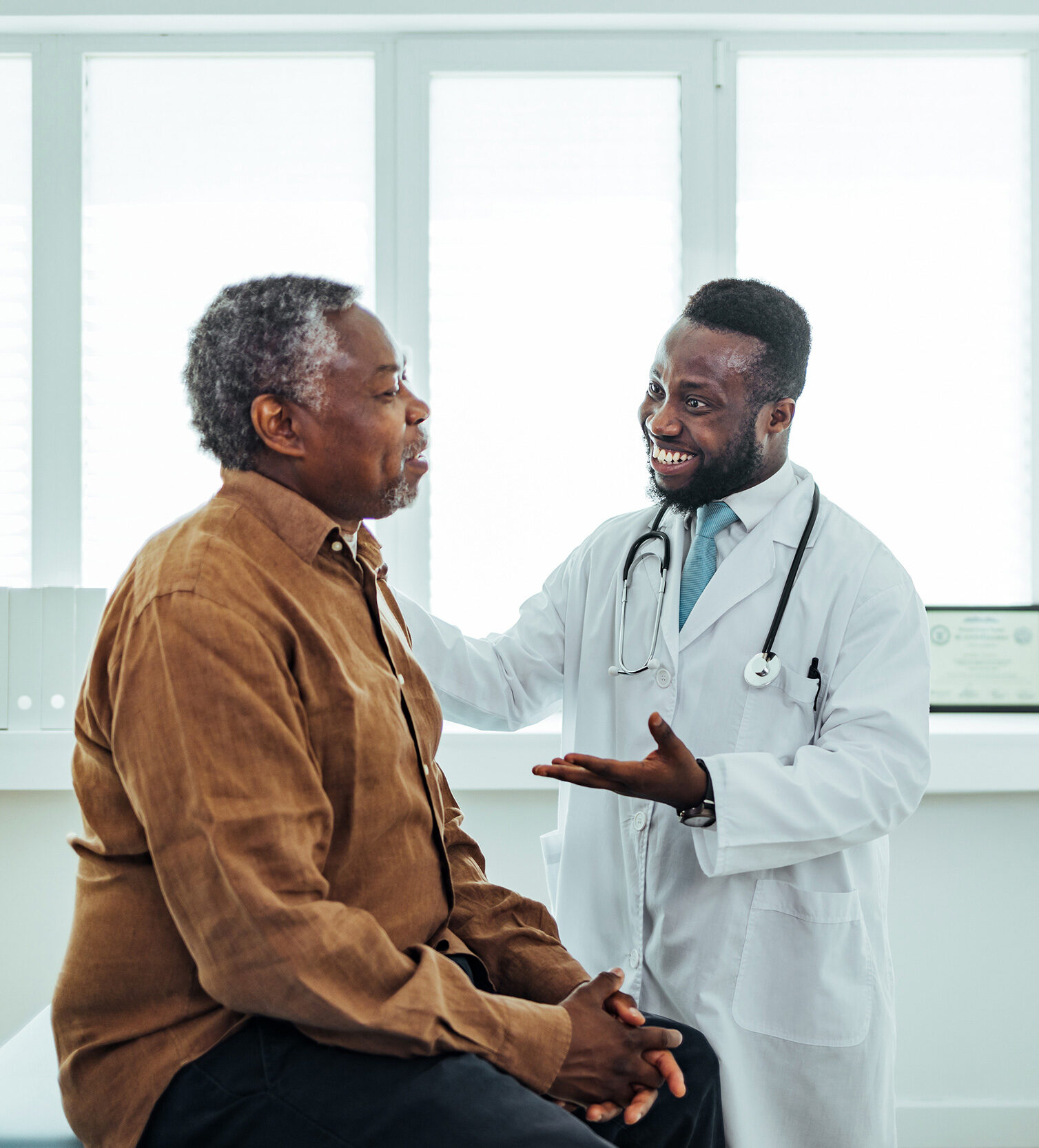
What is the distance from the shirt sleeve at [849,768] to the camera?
4.65ft

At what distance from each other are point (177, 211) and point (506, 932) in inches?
79.6

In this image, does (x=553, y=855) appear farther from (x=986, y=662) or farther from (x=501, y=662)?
(x=986, y=662)

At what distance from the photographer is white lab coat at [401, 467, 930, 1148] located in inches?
57.5

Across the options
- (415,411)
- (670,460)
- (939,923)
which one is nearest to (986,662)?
(939,923)

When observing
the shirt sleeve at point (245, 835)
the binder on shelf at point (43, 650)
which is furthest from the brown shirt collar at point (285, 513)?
the binder on shelf at point (43, 650)

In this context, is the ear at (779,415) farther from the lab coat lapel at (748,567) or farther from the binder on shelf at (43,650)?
the binder on shelf at (43,650)

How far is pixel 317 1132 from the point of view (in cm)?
98

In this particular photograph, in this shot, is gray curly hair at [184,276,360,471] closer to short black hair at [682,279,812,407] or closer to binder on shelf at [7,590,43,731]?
short black hair at [682,279,812,407]

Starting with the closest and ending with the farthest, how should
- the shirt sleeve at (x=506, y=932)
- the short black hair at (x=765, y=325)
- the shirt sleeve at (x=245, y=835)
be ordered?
the shirt sleeve at (x=245, y=835) < the shirt sleeve at (x=506, y=932) < the short black hair at (x=765, y=325)

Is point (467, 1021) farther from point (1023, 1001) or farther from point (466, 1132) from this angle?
point (1023, 1001)

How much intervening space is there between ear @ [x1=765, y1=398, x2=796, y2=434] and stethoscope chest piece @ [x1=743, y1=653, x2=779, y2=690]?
410 millimetres

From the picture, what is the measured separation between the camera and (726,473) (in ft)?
5.56

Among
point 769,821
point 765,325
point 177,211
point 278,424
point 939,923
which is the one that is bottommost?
point 939,923

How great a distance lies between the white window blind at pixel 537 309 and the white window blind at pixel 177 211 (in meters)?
0.24
